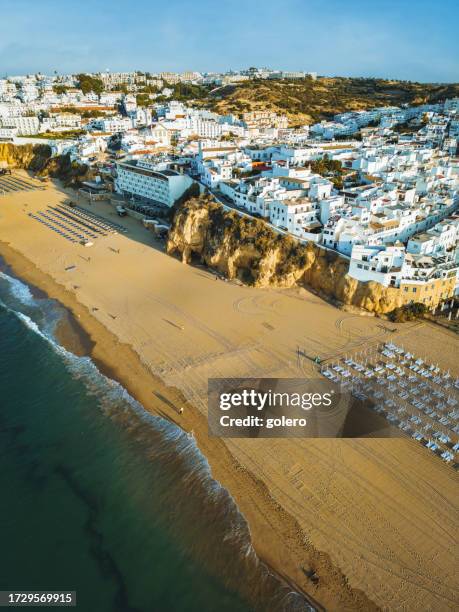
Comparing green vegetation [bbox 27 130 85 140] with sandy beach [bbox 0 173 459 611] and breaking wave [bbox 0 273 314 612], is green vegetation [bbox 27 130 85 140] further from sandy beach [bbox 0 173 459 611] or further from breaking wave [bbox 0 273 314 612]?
breaking wave [bbox 0 273 314 612]

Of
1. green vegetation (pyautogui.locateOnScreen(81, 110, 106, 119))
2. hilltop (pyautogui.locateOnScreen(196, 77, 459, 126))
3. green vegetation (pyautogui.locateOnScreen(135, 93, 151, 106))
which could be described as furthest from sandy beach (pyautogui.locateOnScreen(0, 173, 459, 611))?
green vegetation (pyautogui.locateOnScreen(135, 93, 151, 106))

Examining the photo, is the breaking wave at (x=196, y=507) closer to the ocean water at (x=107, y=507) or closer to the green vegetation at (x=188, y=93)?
the ocean water at (x=107, y=507)

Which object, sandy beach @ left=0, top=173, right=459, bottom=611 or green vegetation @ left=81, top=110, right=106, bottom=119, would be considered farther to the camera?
green vegetation @ left=81, top=110, right=106, bottom=119

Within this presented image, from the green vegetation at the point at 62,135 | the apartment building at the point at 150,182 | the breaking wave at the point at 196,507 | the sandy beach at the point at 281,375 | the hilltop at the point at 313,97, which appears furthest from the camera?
the hilltop at the point at 313,97

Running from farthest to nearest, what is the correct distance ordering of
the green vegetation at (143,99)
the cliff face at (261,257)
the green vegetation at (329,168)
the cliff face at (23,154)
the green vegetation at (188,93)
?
the green vegetation at (188,93) < the green vegetation at (143,99) < the cliff face at (23,154) < the green vegetation at (329,168) < the cliff face at (261,257)

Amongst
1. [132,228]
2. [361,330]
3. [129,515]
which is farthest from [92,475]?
[132,228]

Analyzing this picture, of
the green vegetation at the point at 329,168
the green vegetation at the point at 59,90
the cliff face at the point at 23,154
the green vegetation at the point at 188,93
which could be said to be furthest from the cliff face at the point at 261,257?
the green vegetation at the point at 59,90
